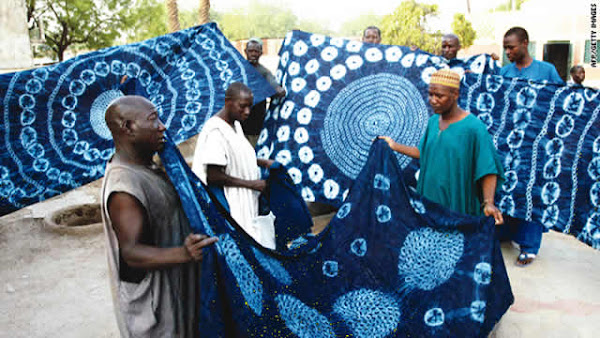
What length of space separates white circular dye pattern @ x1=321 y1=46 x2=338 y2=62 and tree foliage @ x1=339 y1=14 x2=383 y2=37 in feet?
259

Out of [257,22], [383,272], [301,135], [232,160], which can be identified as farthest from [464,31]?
[257,22]

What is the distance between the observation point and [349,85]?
441 centimetres

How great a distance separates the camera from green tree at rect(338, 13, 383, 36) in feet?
265

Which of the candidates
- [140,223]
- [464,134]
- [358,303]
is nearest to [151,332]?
[140,223]

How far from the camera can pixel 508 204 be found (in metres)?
3.82

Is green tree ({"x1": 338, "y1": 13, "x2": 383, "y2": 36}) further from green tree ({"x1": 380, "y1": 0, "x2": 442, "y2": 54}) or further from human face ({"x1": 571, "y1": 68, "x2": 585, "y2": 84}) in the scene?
human face ({"x1": 571, "y1": 68, "x2": 585, "y2": 84})

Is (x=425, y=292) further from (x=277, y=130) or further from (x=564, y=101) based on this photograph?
(x=277, y=130)

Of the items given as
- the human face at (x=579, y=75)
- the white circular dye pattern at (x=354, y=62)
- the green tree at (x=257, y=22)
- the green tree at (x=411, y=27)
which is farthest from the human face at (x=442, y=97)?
the green tree at (x=257, y=22)

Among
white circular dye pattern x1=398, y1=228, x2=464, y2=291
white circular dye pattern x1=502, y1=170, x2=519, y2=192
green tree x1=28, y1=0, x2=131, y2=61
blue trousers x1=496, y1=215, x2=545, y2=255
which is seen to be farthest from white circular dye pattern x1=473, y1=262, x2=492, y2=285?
green tree x1=28, y1=0, x2=131, y2=61

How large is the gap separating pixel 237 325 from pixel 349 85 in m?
2.89

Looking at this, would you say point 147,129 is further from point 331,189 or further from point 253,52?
point 253,52

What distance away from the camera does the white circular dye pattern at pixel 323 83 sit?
177 inches

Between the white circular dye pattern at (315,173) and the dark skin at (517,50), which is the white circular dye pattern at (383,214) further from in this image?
the dark skin at (517,50)

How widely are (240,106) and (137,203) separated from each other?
1427mm
